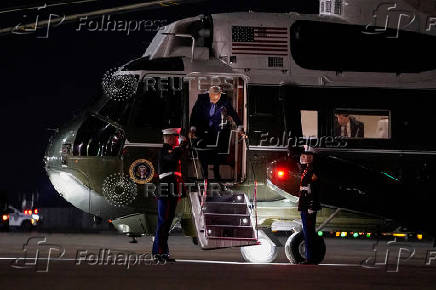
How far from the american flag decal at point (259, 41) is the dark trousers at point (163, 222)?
3.23 m

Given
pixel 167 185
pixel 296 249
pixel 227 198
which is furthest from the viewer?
pixel 296 249

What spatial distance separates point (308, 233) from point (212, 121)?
2.64 metres

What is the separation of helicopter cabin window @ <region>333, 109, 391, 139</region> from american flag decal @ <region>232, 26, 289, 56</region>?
1529mm

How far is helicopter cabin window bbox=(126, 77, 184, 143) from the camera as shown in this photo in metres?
15.4

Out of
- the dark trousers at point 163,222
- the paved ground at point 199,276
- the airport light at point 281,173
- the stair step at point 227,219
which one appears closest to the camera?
the paved ground at point 199,276

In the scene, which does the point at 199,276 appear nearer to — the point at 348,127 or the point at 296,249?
the point at 296,249

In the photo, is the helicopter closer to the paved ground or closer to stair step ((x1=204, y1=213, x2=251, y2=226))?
stair step ((x1=204, y1=213, x2=251, y2=226))

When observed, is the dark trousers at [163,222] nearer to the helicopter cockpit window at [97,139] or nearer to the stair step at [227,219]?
the stair step at [227,219]

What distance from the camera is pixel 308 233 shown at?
14.7m

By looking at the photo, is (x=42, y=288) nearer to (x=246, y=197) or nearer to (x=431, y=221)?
(x=246, y=197)

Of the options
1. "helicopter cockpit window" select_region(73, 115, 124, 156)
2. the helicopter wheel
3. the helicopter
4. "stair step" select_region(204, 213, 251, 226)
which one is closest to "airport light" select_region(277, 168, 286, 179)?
the helicopter

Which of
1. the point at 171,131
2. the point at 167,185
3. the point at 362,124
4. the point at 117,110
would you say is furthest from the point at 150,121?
the point at 362,124

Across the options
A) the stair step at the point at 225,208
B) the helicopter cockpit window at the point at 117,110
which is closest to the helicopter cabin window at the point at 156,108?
the helicopter cockpit window at the point at 117,110

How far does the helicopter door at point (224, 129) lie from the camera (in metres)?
15.7
